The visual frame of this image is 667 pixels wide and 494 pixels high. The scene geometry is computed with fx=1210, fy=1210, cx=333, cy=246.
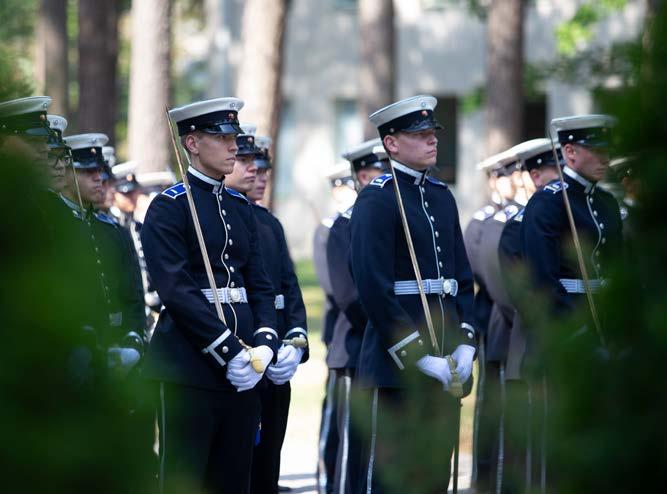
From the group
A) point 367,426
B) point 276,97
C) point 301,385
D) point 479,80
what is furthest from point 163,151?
point 479,80

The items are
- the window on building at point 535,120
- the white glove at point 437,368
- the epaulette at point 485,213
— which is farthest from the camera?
the window on building at point 535,120

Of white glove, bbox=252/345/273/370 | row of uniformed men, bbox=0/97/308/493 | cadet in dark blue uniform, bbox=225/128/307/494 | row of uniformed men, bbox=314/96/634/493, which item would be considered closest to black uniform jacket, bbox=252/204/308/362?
cadet in dark blue uniform, bbox=225/128/307/494

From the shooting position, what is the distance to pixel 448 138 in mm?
31891

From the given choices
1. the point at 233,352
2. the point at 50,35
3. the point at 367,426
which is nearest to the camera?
the point at 367,426

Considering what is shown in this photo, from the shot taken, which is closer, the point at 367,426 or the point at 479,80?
the point at 367,426

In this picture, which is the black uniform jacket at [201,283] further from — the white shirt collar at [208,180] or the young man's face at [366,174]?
the young man's face at [366,174]

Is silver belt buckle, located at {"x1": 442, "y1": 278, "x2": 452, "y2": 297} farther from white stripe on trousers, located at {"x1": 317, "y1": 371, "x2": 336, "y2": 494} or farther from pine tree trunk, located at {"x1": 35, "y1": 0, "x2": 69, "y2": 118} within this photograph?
pine tree trunk, located at {"x1": 35, "y1": 0, "x2": 69, "y2": 118}

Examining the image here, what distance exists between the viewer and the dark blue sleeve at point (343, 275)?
738 centimetres

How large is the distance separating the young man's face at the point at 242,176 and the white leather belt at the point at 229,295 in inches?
56.1

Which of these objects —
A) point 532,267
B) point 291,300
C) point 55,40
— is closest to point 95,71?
point 55,40

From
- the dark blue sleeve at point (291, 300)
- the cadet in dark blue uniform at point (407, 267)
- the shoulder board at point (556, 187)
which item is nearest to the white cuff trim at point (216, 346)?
the cadet in dark blue uniform at point (407, 267)

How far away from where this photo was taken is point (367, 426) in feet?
6.89

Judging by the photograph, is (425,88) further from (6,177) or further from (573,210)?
(6,177)

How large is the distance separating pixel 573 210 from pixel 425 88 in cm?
2585
